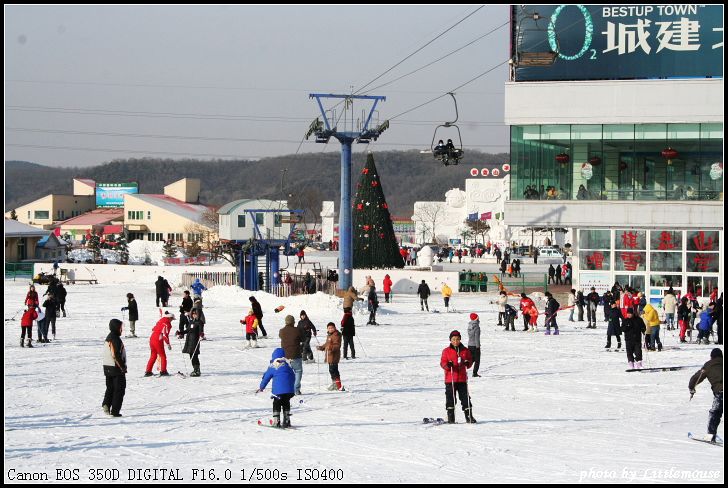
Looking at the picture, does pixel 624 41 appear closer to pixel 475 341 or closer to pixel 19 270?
pixel 475 341

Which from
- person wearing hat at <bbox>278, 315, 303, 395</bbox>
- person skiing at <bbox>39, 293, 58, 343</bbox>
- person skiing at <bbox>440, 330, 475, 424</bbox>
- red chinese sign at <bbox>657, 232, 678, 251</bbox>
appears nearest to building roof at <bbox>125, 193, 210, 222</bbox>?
red chinese sign at <bbox>657, 232, 678, 251</bbox>

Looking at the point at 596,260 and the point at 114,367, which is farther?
the point at 596,260

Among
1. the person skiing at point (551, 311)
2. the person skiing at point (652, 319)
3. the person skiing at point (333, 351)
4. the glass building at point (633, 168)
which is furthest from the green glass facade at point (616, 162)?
the person skiing at point (333, 351)

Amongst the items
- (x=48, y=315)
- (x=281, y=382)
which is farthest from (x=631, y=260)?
(x=281, y=382)

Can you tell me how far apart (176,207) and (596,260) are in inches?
3169

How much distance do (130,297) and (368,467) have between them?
49.7 feet

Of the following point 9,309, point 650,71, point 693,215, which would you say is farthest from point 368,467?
point 650,71

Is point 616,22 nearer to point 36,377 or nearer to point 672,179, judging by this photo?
point 672,179

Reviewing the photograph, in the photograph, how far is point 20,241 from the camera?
7119 centimetres

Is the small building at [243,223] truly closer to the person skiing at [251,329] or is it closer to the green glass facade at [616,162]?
the green glass facade at [616,162]

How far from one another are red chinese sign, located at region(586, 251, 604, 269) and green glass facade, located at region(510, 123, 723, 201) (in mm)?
2127

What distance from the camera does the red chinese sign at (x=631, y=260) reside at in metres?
39.5

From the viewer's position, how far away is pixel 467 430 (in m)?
13.9

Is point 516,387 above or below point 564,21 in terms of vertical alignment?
below
